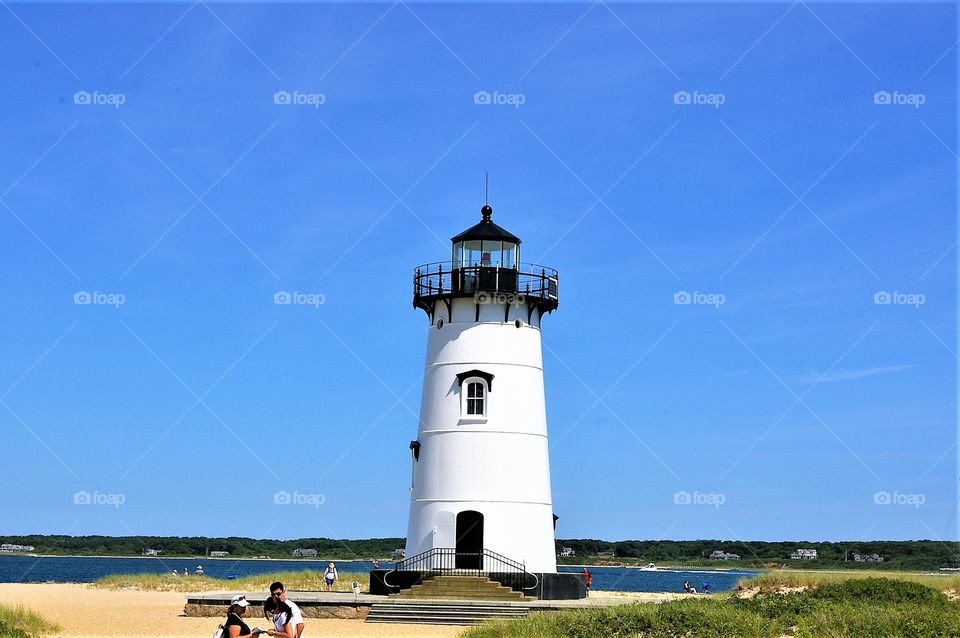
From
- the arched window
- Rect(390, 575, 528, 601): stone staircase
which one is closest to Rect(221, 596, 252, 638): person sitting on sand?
Rect(390, 575, 528, 601): stone staircase

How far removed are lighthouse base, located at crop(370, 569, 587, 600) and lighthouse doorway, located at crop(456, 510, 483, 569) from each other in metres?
0.70

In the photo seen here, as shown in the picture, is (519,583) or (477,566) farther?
(477,566)

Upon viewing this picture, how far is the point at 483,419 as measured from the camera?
3070 centimetres

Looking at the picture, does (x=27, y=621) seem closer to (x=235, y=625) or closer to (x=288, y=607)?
(x=288, y=607)

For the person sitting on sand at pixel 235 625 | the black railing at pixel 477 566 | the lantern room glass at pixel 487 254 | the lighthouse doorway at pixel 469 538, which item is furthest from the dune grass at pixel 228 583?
the person sitting on sand at pixel 235 625

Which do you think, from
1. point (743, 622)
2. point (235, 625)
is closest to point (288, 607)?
point (235, 625)

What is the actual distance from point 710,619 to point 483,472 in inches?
403

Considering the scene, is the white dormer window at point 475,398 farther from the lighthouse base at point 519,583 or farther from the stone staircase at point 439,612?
the stone staircase at point 439,612

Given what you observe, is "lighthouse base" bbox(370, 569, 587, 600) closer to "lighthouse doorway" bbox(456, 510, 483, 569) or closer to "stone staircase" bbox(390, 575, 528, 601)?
"stone staircase" bbox(390, 575, 528, 601)

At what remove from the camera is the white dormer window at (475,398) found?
101 ft

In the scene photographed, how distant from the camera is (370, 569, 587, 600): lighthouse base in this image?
1171 inches

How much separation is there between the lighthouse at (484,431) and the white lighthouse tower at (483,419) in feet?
0.09

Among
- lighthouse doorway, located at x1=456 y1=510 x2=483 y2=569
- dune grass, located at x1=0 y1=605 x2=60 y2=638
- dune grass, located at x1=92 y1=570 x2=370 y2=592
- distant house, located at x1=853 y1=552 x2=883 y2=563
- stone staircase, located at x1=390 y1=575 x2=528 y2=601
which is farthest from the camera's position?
distant house, located at x1=853 y1=552 x2=883 y2=563

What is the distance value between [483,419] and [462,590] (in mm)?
4388
